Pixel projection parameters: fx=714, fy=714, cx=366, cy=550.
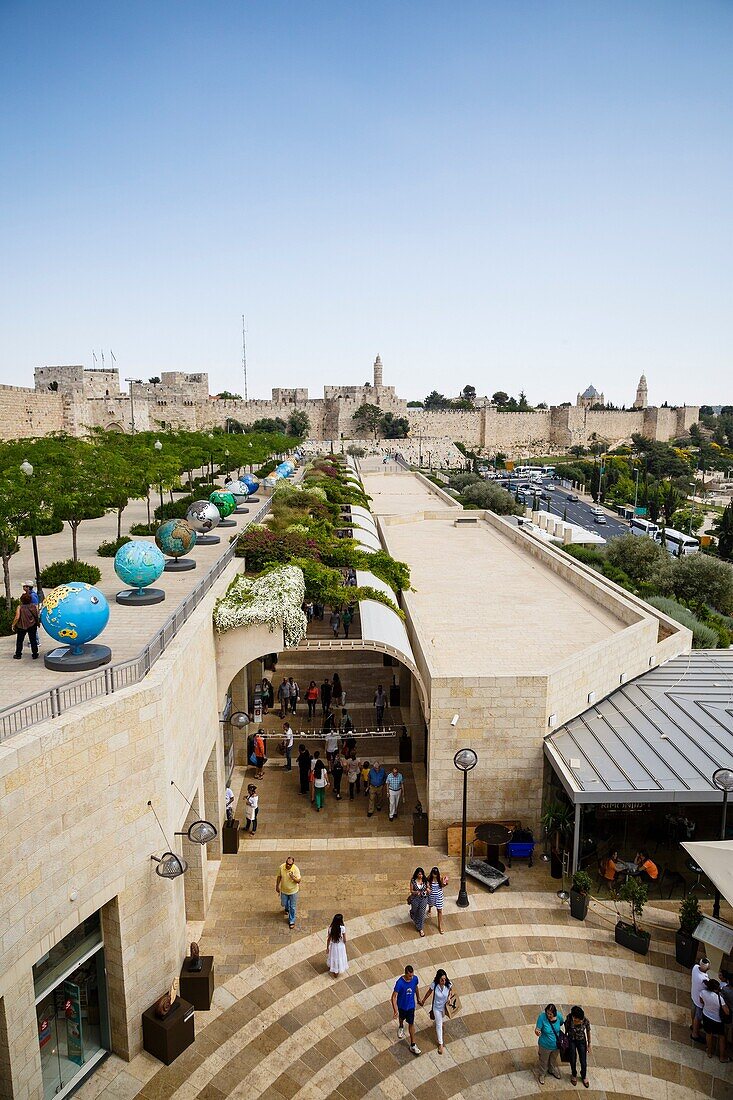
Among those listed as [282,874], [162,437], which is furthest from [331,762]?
[162,437]

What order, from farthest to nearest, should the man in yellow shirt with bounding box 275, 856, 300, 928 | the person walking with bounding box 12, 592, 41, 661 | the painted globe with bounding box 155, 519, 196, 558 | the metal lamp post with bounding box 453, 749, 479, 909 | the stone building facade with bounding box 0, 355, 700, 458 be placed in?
the stone building facade with bounding box 0, 355, 700, 458 < the painted globe with bounding box 155, 519, 196, 558 < the man in yellow shirt with bounding box 275, 856, 300, 928 < the metal lamp post with bounding box 453, 749, 479, 909 < the person walking with bounding box 12, 592, 41, 661

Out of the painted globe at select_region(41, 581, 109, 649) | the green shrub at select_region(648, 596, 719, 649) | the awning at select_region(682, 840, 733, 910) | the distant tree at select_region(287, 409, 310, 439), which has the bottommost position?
the green shrub at select_region(648, 596, 719, 649)

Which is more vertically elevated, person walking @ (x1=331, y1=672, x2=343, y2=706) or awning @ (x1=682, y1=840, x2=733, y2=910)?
awning @ (x1=682, y1=840, x2=733, y2=910)

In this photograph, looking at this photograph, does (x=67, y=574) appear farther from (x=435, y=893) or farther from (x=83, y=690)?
(x=435, y=893)

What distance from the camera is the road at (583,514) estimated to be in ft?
184

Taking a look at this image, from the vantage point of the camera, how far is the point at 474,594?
20.4 metres

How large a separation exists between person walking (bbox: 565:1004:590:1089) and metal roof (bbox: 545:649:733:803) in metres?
3.36

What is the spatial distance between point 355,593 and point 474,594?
544 centimetres

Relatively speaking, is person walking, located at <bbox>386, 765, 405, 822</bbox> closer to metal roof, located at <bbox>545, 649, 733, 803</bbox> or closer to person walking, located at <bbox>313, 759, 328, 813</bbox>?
person walking, located at <bbox>313, 759, 328, 813</bbox>

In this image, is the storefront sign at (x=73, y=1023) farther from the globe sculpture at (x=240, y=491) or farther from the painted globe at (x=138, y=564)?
the globe sculpture at (x=240, y=491)

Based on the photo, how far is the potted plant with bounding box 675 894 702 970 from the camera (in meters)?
10.4

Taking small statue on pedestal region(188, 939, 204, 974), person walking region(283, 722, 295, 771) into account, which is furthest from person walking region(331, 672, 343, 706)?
small statue on pedestal region(188, 939, 204, 974)

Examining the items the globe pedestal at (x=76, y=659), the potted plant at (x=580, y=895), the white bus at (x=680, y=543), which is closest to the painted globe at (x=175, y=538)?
the globe pedestal at (x=76, y=659)

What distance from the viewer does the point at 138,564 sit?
12.6 metres
